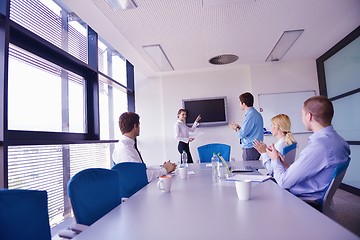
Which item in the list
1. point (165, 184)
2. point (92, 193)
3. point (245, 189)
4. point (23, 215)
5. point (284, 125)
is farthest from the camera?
point (284, 125)

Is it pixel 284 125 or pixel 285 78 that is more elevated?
pixel 285 78

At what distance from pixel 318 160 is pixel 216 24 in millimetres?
2388

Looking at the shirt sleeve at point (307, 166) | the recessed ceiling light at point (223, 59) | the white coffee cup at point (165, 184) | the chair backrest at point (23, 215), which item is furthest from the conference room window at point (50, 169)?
the recessed ceiling light at point (223, 59)

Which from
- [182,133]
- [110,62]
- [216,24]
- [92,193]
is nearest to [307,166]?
[92,193]

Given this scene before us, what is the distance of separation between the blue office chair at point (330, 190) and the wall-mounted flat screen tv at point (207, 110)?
3.89 metres

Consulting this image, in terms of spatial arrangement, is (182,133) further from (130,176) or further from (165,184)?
(165,184)

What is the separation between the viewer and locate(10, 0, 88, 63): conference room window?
7.53 ft

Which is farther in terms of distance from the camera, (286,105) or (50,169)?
(286,105)

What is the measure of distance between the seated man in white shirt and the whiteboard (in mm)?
3508

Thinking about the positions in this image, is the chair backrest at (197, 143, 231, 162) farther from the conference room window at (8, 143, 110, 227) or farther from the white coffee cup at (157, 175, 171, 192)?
the white coffee cup at (157, 175, 171, 192)

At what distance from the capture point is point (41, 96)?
255cm

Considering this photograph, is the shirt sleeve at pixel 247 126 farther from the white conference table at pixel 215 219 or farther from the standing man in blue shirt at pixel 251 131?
the white conference table at pixel 215 219

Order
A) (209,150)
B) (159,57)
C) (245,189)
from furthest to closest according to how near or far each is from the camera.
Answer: (159,57) < (209,150) < (245,189)

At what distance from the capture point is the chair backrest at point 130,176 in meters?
1.81
